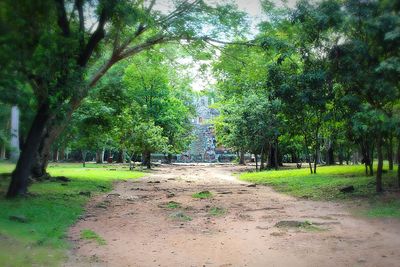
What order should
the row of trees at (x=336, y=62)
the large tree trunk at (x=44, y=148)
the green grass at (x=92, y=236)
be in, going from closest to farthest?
the green grass at (x=92, y=236)
the row of trees at (x=336, y=62)
the large tree trunk at (x=44, y=148)

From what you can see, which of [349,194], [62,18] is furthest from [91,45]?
[349,194]

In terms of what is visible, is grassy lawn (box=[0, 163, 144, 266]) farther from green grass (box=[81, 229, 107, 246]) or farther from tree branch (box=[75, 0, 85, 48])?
tree branch (box=[75, 0, 85, 48])

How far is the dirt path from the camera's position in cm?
673

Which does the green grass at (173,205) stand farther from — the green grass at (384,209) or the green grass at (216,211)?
the green grass at (384,209)

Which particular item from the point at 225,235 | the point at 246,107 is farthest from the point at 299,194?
the point at 246,107

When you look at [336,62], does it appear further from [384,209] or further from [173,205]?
[173,205]

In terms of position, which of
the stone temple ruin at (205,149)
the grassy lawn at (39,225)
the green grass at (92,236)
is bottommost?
the green grass at (92,236)

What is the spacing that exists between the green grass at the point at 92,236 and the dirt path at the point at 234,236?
0.45 feet

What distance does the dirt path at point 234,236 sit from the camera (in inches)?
265

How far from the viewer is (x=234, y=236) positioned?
8.58 m

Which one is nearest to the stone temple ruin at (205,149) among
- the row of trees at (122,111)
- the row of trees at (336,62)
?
the row of trees at (122,111)

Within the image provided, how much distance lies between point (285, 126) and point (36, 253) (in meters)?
22.8

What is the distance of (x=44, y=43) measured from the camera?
9578mm

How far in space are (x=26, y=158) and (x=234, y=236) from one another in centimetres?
726
